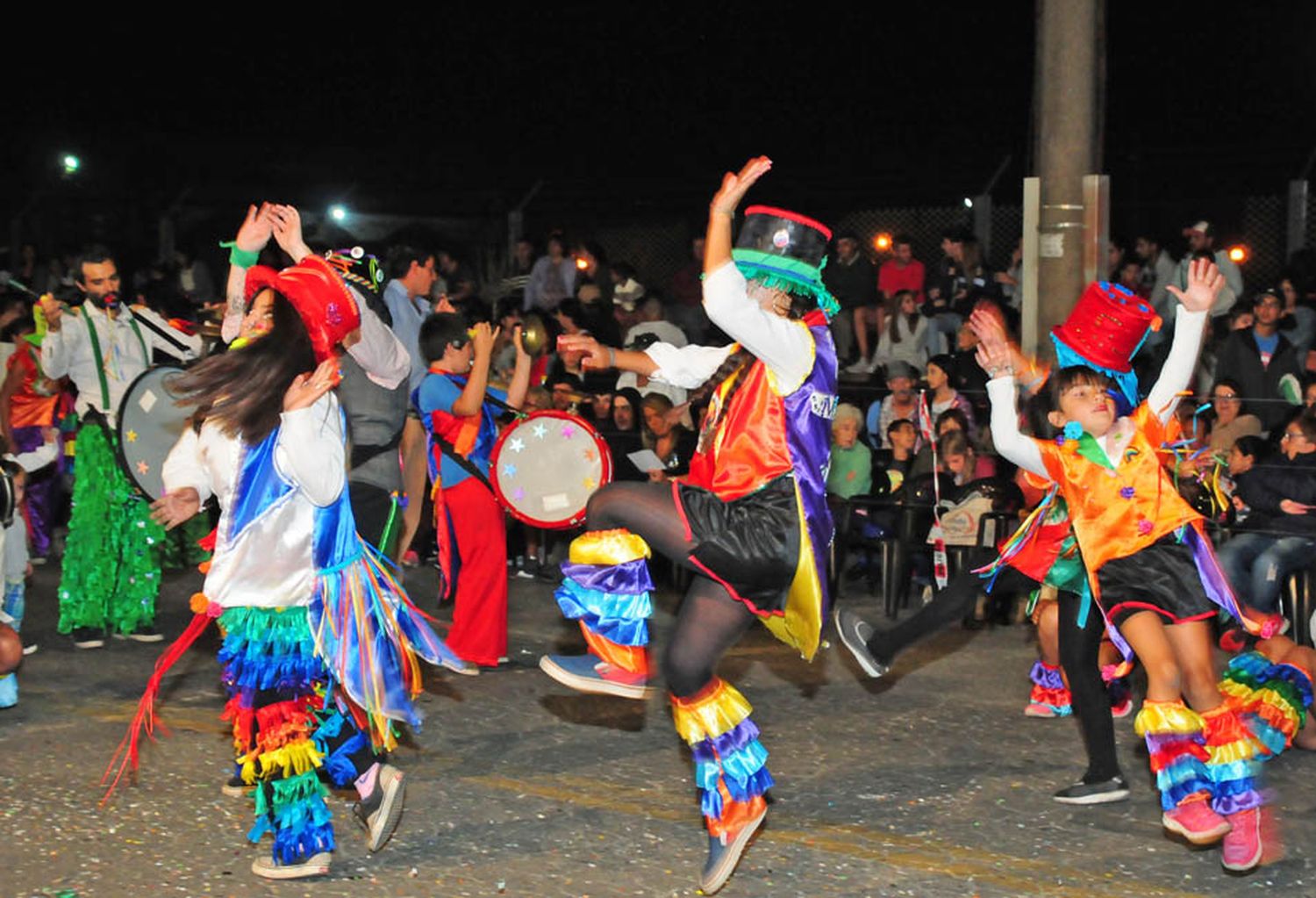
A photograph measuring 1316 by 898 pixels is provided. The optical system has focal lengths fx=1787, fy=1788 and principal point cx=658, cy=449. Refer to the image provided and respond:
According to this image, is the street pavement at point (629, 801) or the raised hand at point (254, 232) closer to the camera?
the street pavement at point (629, 801)

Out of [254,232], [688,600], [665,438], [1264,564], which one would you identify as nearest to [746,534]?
[688,600]

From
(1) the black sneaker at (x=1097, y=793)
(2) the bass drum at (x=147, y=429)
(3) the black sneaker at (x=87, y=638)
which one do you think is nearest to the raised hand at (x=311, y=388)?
(1) the black sneaker at (x=1097, y=793)

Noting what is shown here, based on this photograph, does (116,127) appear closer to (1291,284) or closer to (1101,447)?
(1291,284)

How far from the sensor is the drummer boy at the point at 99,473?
28.7 ft

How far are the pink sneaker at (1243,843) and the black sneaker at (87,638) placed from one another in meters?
5.70

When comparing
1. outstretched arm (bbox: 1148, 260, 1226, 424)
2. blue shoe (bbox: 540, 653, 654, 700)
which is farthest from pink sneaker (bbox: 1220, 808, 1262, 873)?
blue shoe (bbox: 540, 653, 654, 700)

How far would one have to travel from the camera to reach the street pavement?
544 cm

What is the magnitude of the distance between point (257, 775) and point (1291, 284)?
352 inches

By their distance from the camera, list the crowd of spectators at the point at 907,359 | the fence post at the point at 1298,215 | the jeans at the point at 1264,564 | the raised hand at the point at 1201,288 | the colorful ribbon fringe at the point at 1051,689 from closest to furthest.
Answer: the raised hand at the point at 1201,288 < the colorful ribbon fringe at the point at 1051,689 < the jeans at the point at 1264,564 < the crowd of spectators at the point at 907,359 < the fence post at the point at 1298,215

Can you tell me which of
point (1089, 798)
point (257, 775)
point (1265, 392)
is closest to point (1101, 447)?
point (1089, 798)

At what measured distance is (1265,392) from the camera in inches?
440

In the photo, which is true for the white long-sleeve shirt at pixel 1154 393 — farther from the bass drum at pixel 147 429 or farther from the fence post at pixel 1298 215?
the fence post at pixel 1298 215

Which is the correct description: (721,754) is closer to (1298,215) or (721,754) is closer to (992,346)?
(992,346)

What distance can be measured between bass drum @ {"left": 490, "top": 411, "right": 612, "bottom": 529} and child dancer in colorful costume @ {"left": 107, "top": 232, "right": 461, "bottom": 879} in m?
3.22
